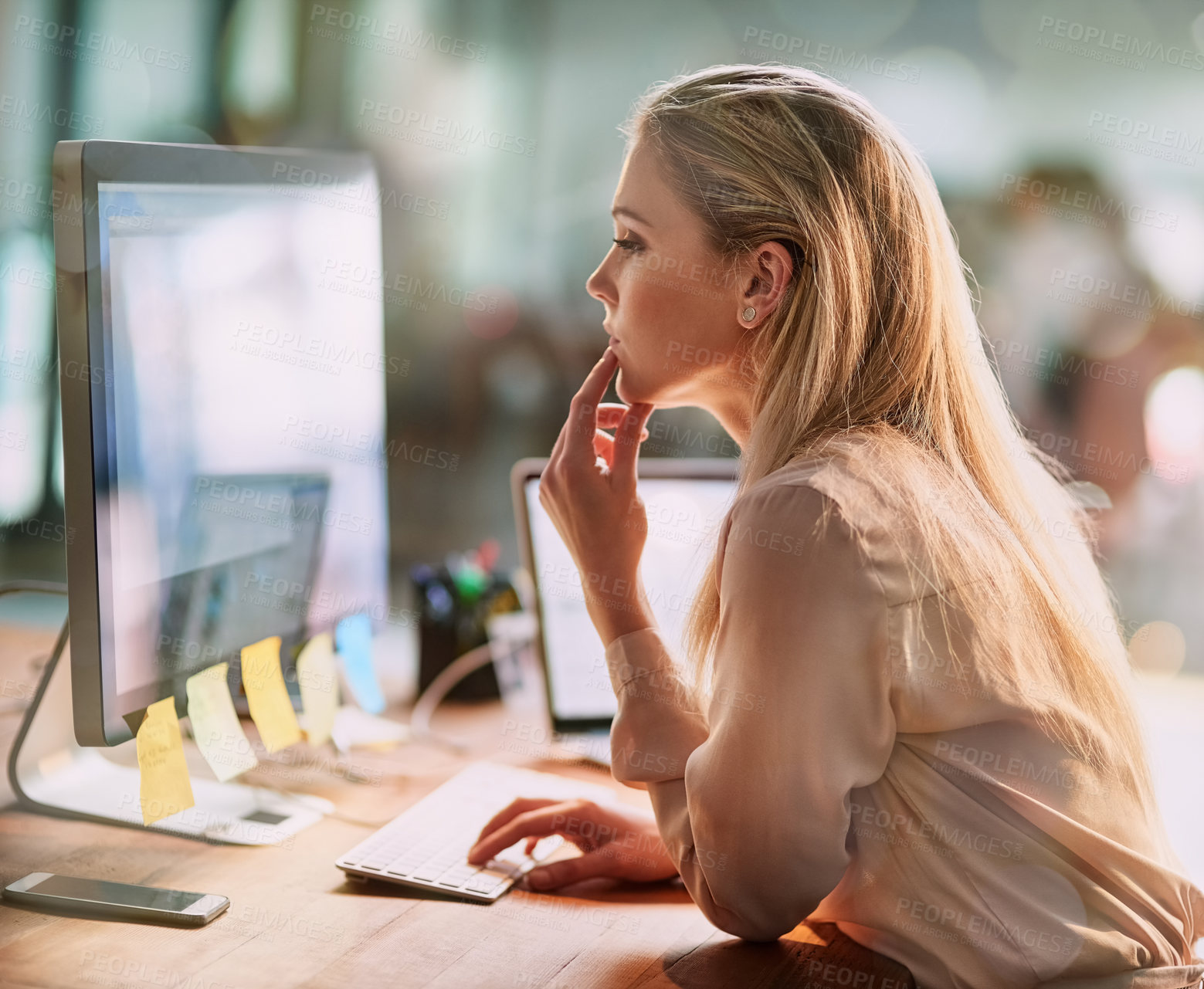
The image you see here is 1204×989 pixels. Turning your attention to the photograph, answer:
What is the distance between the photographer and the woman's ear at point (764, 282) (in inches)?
32.7

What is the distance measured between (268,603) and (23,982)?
41 cm

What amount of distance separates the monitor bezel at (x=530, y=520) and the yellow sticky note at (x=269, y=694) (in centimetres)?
34

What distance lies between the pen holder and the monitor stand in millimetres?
381

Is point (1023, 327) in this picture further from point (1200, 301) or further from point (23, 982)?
point (23, 982)

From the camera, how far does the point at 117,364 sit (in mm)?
770

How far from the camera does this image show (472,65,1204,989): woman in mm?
690

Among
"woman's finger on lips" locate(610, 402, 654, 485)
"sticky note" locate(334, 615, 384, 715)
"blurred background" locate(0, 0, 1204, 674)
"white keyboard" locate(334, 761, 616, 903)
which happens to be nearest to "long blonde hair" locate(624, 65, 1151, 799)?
"woman's finger on lips" locate(610, 402, 654, 485)

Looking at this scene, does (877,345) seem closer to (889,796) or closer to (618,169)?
(889,796)

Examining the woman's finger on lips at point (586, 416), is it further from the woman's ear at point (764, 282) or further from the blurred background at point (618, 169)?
the blurred background at point (618, 169)

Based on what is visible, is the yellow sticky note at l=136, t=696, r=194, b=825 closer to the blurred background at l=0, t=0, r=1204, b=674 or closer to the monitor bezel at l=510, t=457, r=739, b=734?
the monitor bezel at l=510, t=457, r=739, b=734

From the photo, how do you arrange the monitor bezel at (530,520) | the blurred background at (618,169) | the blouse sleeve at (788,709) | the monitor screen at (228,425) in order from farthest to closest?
the blurred background at (618,169) → the monitor bezel at (530,520) → the monitor screen at (228,425) → the blouse sleeve at (788,709)

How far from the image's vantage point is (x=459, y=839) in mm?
941

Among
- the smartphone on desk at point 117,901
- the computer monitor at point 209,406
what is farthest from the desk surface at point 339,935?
the computer monitor at point 209,406

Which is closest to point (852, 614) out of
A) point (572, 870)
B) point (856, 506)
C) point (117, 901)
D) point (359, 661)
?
point (856, 506)
